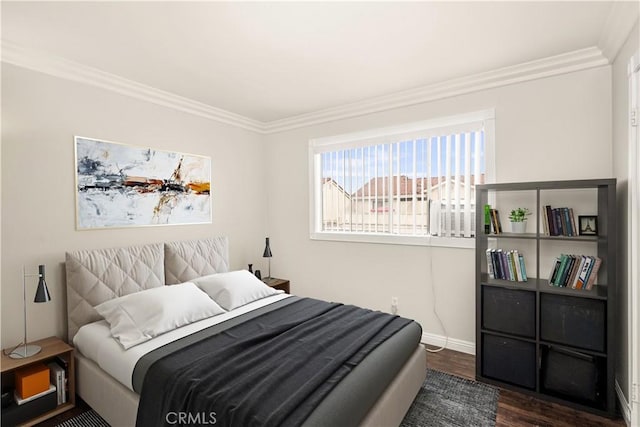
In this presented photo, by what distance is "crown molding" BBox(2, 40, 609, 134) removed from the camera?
8.10 feet

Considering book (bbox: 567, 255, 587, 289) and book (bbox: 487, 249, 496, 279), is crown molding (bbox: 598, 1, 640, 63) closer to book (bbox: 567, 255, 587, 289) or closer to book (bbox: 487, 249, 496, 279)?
book (bbox: 567, 255, 587, 289)

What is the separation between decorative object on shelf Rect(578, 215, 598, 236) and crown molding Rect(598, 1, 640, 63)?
121 cm

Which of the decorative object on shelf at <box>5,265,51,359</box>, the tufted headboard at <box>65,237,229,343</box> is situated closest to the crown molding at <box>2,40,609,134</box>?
the tufted headboard at <box>65,237,229,343</box>

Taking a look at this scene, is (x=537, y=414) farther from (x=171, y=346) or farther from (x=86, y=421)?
(x=86, y=421)

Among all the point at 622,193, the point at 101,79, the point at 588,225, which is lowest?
the point at 588,225

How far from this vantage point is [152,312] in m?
2.37

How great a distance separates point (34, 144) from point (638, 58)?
4.16 meters

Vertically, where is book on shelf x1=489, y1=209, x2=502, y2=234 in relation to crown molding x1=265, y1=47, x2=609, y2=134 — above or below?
below

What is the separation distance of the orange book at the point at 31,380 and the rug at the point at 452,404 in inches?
97.2

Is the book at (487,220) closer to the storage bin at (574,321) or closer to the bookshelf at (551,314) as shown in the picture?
the bookshelf at (551,314)

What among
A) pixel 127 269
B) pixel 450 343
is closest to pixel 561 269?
pixel 450 343

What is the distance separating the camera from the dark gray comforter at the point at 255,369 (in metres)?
1.50

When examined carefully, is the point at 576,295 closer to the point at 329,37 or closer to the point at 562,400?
the point at 562,400

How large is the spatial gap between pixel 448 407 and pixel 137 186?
3289mm
